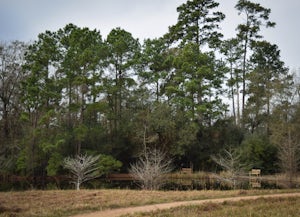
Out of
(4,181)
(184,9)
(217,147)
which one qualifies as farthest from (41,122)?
(184,9)

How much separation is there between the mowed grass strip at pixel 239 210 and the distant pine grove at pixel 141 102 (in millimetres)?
8903

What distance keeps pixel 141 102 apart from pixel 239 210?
18.5 metres

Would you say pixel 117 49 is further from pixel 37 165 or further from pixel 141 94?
pixel 37 165

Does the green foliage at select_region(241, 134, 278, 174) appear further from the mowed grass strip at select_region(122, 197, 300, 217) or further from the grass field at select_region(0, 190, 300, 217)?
the mowed grass strip at select_region(122, 197, 300, 217)

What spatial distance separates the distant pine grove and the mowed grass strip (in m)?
8.90

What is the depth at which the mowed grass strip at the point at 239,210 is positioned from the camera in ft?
28.9

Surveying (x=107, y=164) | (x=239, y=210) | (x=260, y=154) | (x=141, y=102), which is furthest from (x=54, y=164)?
(x=260, y=154)

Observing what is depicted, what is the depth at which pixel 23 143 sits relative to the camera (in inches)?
906

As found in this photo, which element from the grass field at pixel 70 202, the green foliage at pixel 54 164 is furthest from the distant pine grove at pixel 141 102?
the grass field at pixel 70 202

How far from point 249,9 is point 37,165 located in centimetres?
2489

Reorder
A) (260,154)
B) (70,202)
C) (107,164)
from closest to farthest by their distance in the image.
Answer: (70,202) < (107,164) < (260,154)

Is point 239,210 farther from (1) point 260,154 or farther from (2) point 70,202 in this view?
(1) point 260,154

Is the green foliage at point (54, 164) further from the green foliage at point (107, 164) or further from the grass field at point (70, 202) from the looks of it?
the grass field at point (70, 202)

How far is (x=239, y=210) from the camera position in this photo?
31.0ft
